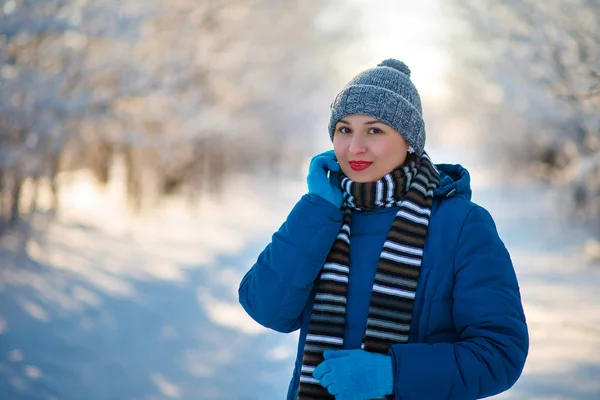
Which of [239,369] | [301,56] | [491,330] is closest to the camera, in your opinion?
[491,330]

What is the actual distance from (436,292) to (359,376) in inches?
11.3

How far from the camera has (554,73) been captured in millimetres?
8391

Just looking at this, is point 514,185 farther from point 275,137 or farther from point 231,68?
point 231,68

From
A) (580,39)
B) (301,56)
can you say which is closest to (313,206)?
(580,39)

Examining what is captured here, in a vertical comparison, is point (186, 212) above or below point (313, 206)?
above

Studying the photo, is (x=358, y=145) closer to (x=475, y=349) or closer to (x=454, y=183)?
(x=454, y=183)

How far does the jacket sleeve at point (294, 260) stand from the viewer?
1684 mm

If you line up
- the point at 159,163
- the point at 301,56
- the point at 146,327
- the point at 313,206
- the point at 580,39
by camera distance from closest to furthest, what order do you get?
the point at 313,206 → the point at 146,327 → the point at 580,39 → the point at 159,163 → the point at 301,56

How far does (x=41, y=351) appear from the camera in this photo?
4.78m

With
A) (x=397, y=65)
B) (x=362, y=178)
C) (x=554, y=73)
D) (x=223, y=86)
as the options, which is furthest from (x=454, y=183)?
(x=223, y=86)

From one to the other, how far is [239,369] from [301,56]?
16.5m

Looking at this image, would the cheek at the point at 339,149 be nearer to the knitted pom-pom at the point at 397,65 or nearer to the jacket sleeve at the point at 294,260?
Result: the jacket sleeve at the point at 294,260

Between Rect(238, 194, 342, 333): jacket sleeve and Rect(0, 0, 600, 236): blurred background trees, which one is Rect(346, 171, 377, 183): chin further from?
Rect(0, 0, 600, 236): blurred background trees

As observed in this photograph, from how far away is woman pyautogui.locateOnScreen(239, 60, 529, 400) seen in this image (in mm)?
1529
